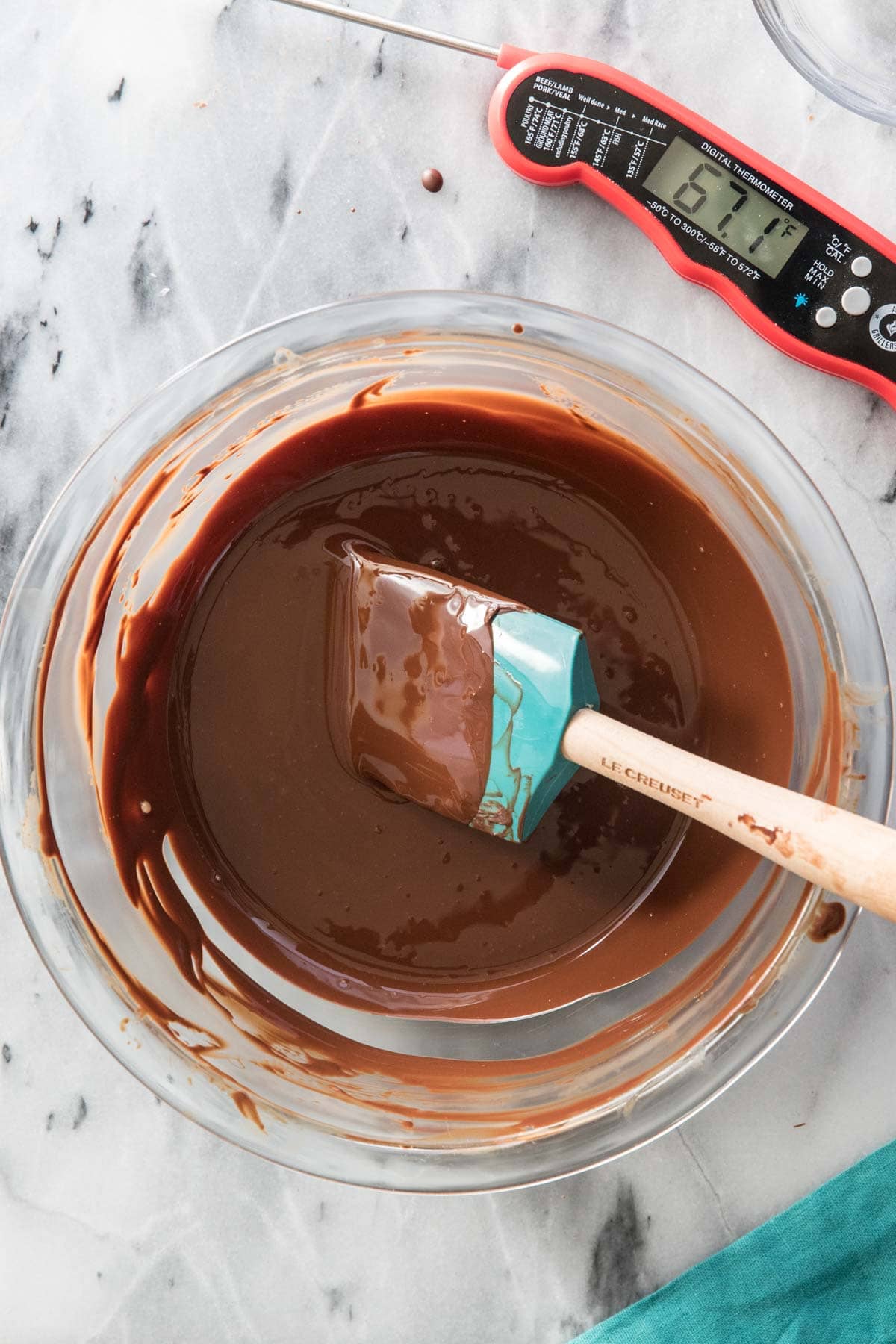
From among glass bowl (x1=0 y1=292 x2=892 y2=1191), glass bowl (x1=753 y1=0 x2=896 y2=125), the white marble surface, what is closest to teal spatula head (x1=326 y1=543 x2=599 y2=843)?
glass bowl (x1=0 y1=292 x2=892 y2=1191)

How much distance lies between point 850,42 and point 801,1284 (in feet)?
5.26

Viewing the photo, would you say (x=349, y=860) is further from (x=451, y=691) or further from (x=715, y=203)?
(x=715, y=203)

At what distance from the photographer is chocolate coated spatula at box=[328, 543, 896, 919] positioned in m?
1.05

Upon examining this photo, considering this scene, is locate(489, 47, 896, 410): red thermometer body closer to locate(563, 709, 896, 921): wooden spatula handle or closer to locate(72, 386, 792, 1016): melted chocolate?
locate(72, 386, 792, 1016): melted chocolate

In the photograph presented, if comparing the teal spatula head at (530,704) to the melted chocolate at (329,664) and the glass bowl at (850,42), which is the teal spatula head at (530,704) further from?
the glass bowl at (850,42)

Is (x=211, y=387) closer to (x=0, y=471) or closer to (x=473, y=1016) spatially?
(x=0, y=471)

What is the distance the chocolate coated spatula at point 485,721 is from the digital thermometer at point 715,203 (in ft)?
1.61

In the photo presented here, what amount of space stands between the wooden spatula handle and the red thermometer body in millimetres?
548

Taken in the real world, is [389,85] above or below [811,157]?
above

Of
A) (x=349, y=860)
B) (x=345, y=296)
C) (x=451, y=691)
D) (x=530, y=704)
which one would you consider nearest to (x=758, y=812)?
(x=530, y=704)

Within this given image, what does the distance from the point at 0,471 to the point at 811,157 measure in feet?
3.54

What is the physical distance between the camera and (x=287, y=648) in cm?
129

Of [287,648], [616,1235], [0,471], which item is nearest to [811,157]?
[287,648]

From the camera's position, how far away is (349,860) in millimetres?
1302
